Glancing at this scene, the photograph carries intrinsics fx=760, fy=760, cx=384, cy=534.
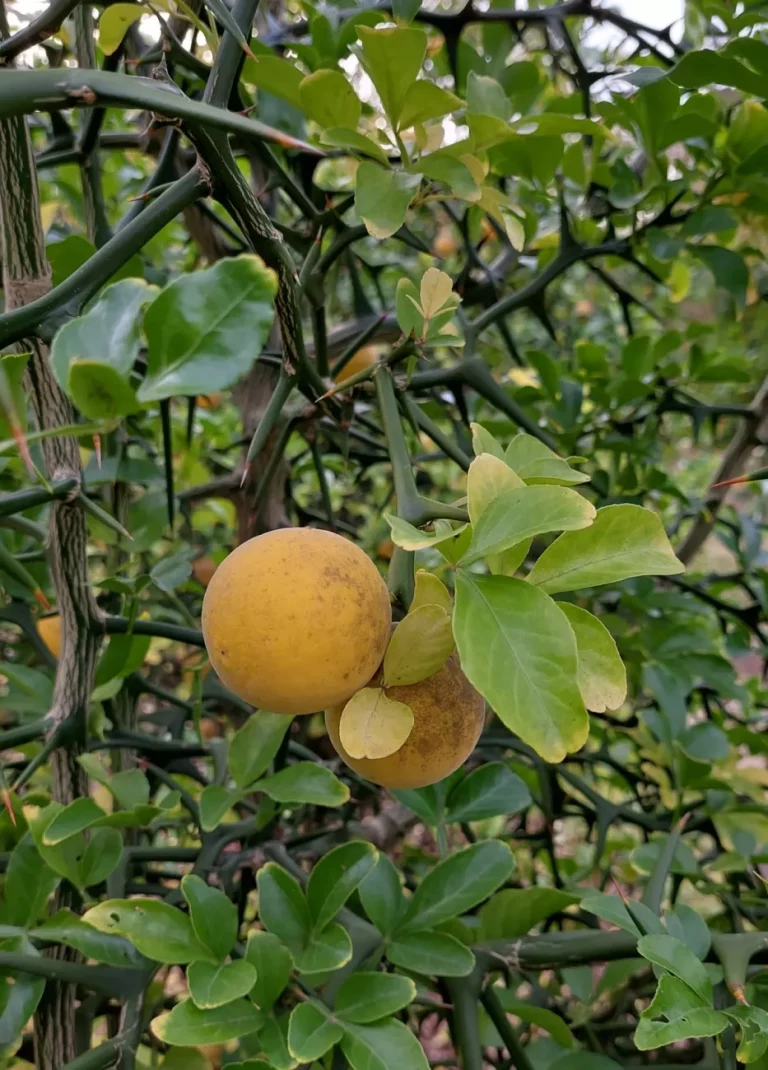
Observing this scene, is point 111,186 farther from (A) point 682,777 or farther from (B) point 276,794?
(A) point 682,777

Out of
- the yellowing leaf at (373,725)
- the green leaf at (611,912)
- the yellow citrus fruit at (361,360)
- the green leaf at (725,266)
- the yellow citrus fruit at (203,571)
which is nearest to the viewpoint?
the yellowing leaf at (373,725)

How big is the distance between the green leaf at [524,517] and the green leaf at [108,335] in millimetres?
146

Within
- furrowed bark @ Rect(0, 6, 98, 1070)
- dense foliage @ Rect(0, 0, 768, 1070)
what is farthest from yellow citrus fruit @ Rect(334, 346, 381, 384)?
furrowed bark @ Rect(0, 6, 98, 1070)

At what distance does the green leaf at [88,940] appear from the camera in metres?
0.46

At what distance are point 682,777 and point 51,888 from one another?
1.65ft

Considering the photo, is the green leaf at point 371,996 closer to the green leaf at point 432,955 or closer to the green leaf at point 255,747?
the green leaf at point 432,955

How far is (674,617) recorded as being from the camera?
1.07 meters

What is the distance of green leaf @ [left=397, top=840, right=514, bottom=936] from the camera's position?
1.60 feet

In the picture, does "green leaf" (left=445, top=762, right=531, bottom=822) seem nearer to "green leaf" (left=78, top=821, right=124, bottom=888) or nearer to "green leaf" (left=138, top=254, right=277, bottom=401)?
"green leaf" (left=78, top=821, right=124, bottom=888)

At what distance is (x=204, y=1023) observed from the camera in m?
0.40

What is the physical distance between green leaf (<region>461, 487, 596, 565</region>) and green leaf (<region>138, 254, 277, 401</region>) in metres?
0.12

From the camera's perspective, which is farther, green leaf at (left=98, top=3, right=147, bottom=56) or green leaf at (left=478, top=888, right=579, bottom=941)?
green leaf at (left=478, top=888, right=579, bottom=941)

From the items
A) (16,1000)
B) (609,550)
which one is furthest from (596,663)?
(16,1000)

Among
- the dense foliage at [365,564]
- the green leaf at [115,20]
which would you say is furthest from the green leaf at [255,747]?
the green leaf at [115,20]
